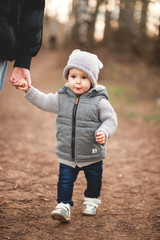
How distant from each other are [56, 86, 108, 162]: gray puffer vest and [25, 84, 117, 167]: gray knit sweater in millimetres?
48

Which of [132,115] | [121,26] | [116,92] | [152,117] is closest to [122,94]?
[116,92]

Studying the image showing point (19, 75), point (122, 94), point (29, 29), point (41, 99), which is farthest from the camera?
point (122, 94)

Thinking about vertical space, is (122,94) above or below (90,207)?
above

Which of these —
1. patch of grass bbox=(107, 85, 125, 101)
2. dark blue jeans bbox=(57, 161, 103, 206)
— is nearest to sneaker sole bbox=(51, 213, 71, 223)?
dark blue jeans bbox=(57, 161, 103, 206)

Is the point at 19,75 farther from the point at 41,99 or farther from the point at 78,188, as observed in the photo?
the point at 78,188

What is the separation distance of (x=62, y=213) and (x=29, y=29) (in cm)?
161

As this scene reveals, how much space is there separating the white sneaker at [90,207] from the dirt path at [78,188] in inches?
2.3

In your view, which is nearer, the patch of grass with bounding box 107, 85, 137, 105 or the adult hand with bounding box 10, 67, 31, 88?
the adult hand with bounding box 10, 67, 31, 88

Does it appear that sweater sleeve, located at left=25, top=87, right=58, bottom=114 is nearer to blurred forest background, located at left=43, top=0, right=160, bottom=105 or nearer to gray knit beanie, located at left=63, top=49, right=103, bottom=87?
gray knit beanie, located at left=63, top=49, right=103, bottom=87

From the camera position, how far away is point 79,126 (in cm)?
268

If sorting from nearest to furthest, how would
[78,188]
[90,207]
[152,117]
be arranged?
[90,207]
[78,188]
[152,117]

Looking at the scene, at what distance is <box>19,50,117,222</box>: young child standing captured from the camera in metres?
2.67

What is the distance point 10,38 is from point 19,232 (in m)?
1.61

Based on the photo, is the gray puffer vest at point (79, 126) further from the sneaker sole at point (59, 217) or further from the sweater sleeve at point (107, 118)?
the sneaker sole at point (59, 217)
